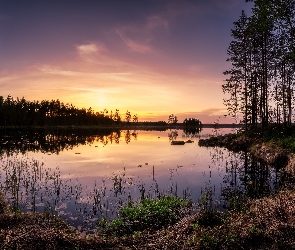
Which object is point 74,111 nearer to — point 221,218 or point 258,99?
point 258,99

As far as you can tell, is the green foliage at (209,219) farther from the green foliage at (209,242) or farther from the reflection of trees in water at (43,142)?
the reflection of trees in water at (43,142)

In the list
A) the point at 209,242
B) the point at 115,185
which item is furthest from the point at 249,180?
the point at 209,242

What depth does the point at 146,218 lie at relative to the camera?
1139 centimetres

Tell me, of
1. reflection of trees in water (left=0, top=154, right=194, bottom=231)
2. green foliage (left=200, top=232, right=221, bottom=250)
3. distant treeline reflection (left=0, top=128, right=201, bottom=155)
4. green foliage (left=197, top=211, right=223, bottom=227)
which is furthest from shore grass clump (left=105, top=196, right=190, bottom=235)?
distant treeline reflection (left=0, top=128, right=201, bottom=155)

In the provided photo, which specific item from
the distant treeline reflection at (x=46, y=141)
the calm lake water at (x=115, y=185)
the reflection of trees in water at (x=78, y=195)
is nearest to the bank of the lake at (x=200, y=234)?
the calm lake water at (x=115, y=185)

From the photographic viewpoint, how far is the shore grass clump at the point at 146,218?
11.0 metres

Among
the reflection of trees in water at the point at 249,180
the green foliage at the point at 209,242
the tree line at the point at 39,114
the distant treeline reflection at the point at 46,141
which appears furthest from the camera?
the tree line at the point at 39,114

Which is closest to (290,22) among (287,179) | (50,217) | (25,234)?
(287,179)

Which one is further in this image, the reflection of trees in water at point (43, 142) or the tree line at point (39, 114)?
the tree line at point (39, 114)

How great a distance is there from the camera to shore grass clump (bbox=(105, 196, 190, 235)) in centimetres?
1100

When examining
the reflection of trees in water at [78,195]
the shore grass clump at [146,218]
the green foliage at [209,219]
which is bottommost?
the reflection of trees in water at [78,195]

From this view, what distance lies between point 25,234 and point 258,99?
156ft

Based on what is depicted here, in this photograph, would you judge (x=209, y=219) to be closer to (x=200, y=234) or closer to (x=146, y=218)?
(x=200, y=234)

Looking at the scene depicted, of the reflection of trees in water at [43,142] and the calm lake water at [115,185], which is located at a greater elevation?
the reflection of trees in water at [43,142]
